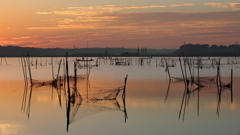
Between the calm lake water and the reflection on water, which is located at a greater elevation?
the reflection on water

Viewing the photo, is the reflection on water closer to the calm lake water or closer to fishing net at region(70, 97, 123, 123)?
the calm lake water

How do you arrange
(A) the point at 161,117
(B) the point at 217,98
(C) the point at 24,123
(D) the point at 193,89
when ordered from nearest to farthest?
(C) the point at 24,123
(A) the point at 161,117
(B) the point at 217,98
(D) the point at 193,89

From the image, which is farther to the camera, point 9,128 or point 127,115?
point 127,115

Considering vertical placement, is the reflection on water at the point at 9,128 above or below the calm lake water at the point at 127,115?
above

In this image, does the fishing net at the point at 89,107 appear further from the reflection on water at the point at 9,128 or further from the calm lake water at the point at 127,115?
the reflection on water at the point at 9,128

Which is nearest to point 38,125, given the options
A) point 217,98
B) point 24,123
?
point 24,123

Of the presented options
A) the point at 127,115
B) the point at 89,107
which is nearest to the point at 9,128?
the point at 127,115

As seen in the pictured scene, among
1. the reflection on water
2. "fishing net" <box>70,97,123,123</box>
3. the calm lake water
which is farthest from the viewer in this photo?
"fishing net" <box>70,97,123,123</box>

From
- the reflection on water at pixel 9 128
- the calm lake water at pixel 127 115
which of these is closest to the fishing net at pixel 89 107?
the calm lake water at pixel 127 115

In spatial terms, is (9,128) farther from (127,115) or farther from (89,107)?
(89,107)

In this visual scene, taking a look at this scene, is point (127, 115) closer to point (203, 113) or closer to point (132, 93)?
point (203, 113)

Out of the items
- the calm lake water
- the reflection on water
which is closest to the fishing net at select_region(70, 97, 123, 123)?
the calm lake water

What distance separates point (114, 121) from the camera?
11.6 m

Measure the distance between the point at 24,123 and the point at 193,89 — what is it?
11.6 m
